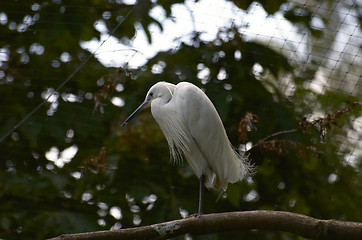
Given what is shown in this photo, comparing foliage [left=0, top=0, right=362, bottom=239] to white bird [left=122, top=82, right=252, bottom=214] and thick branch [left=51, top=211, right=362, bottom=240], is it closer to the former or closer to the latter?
white bird [left=122, top=82, right=252, bottom=214]

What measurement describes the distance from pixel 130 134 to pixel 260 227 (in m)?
1.21

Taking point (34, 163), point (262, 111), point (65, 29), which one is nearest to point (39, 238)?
point (34, 163)

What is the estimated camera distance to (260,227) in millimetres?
1567

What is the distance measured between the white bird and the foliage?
34 cm

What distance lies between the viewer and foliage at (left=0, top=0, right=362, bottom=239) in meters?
2.63

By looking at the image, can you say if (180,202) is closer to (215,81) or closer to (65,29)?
(215,81)

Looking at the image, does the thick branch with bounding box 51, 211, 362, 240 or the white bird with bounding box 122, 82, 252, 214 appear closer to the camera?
the thick branch with bounding box 51, 211, 362, 240

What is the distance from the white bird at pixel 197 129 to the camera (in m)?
2.12

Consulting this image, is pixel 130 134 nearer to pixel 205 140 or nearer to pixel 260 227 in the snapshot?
pixel 205 140

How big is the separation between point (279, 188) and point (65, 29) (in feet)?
5.21

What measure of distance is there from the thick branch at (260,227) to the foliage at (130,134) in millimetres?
907

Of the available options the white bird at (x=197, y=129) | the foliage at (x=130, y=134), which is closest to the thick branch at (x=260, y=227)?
the white bird at (x=197, y=129)

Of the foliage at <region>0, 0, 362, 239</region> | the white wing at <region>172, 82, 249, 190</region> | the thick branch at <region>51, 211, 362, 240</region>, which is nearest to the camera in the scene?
the thick branch at <region>51, 211, 362, 240</region>

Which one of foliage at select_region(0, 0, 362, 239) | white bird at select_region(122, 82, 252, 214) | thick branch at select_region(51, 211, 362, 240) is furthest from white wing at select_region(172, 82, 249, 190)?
thick branch at select_region(51, 211, 362, 240)
